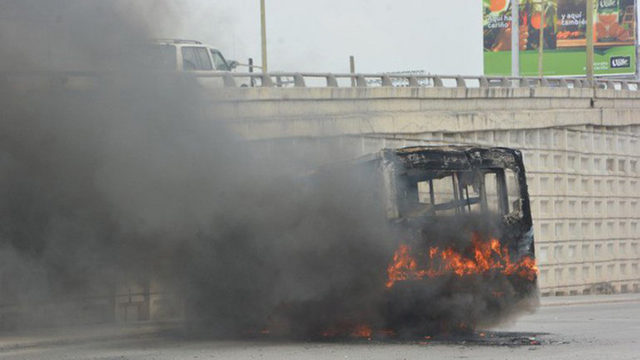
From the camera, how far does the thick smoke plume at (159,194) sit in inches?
612

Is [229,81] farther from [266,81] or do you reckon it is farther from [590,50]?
[590,50]

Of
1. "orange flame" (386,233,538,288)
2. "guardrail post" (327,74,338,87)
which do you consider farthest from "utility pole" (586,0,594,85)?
"orange flame" (386,233,538,288)

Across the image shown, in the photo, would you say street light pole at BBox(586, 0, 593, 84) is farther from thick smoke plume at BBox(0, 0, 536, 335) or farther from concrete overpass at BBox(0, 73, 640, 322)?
thick smoke plume at BBox(0, 0, 536, 335)

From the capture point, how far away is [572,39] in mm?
70125

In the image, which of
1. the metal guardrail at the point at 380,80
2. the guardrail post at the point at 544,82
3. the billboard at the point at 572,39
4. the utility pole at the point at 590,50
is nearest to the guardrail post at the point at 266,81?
the metal guardrail at the point at 380,80

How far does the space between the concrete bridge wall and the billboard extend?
111 feet

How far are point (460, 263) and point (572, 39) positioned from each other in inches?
2244

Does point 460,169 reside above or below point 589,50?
below

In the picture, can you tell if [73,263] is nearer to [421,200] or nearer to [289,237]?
[289,237]

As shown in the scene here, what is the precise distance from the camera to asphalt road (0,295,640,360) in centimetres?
1333

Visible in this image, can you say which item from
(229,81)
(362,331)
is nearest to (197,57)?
(229,81)

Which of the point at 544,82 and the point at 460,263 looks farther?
the point at 544,82

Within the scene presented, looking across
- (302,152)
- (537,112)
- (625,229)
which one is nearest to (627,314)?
(302,152)

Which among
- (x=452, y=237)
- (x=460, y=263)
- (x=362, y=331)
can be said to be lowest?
(x=362, y=331)
